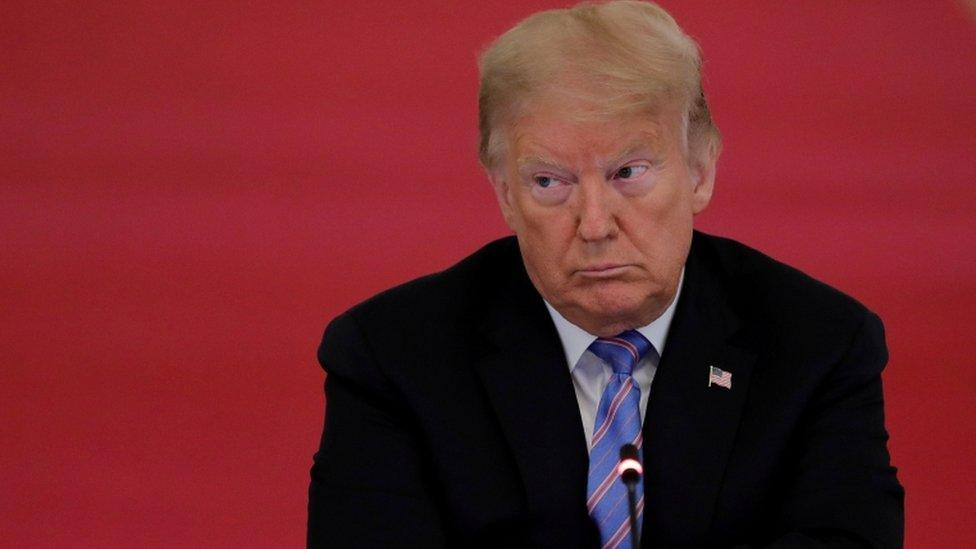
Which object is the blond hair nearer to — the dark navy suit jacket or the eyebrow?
the eyebrow

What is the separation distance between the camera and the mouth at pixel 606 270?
2297 millimetres

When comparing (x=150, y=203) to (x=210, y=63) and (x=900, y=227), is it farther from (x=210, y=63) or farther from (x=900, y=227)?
(x=900, y=227)

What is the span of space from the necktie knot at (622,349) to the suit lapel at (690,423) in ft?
0.14

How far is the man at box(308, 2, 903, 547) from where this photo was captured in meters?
2.28

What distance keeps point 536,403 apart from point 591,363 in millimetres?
119

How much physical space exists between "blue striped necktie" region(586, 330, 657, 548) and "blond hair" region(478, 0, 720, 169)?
1.09 ft

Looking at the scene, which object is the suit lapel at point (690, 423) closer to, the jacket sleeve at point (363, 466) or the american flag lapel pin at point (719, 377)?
the american flag lapel pin at point (719, 377)

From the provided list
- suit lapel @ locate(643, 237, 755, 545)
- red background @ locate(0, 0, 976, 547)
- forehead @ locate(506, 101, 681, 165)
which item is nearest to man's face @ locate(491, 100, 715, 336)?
forehead @ locate(506, 101, 681, 165)

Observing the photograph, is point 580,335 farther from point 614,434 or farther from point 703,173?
point 703,173

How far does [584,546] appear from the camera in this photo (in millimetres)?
2336

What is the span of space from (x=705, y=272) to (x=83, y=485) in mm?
1633

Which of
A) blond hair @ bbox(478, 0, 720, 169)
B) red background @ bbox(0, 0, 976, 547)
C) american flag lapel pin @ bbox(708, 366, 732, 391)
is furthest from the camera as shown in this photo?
red background @ bbox(0, 0, 976, 547)

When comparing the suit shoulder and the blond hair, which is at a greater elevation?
the blond hair

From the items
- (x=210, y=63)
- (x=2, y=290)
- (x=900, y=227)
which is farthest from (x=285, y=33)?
(x=900, y=227)
